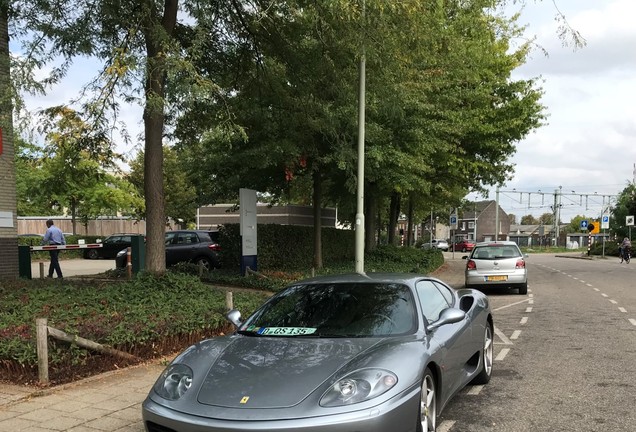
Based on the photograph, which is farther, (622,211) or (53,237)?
(622,211)

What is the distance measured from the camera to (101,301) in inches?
299

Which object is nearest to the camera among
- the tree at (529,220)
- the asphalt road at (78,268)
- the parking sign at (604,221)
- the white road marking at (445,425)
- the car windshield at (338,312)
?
the car windshield at (338,312)

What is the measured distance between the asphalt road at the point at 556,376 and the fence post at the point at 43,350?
12.6 feet

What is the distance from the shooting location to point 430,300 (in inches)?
189

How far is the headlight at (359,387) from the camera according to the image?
3.17 metres

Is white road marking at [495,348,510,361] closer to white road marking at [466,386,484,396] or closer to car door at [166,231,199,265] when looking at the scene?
white road marking at [466,386,484,396]

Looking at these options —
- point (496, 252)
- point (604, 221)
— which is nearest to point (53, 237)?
point (496, 252)

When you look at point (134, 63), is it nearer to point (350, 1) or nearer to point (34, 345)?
point (350, 1)

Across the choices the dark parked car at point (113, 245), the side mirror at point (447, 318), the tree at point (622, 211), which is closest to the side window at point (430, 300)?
the side mirror at point (447, 318)

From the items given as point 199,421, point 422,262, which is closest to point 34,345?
point 199,421

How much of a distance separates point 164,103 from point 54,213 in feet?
162

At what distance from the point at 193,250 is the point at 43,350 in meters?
14.6

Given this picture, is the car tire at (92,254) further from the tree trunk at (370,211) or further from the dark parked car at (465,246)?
the dark parked car at (465,246)

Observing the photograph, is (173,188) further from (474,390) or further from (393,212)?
(474,390)
